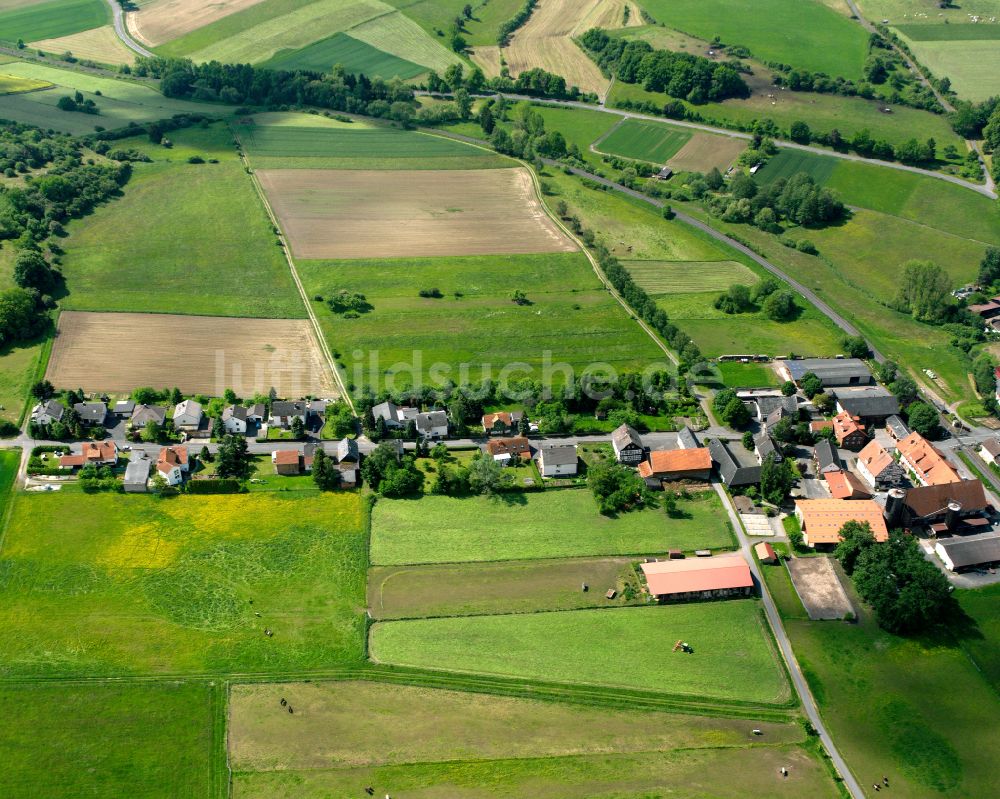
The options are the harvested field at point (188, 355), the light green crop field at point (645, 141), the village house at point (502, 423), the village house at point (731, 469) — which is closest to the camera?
the village house at point (731, 469)

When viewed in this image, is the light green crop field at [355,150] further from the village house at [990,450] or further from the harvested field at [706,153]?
the village house at [990,450]

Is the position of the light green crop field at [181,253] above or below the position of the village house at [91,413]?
above

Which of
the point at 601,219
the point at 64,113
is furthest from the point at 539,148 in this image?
the point at 64,113

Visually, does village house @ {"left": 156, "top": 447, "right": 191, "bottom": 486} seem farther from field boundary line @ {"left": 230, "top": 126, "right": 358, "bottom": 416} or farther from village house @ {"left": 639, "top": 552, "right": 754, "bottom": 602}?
village house @ {"left": 639, "top": 552, "right": 754, "bottom": 602}

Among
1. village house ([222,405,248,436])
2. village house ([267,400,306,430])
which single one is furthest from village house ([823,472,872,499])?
village house ([222,405,248,436])

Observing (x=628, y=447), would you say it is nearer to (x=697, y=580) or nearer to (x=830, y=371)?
(x=697, y=580)

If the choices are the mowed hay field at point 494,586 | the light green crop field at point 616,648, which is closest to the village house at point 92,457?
the mowed hay field at point 494,586

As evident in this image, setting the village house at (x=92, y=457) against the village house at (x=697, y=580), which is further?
the village house at (x=92, y=457)
